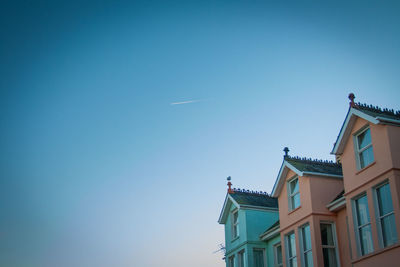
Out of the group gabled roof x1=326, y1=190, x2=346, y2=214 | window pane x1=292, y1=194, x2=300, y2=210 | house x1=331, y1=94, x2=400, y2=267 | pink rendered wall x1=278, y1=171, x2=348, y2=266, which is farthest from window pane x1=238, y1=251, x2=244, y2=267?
house x1=331, y1=94, x2=400, y2=267

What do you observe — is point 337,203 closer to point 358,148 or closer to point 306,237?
point 306,237

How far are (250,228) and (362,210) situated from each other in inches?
403

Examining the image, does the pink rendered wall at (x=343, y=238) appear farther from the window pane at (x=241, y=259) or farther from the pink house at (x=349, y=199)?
the window pane at (x=241, y=259)

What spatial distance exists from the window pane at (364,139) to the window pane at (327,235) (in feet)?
14.3

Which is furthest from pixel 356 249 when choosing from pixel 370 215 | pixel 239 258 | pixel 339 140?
pixel 239 258

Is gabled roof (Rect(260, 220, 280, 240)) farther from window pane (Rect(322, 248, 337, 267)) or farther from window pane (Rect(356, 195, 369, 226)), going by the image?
window pane (Rect(356, 195, 369, 226))

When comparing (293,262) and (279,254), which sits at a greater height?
(279,254)

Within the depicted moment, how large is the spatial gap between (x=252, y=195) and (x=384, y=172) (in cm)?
1462

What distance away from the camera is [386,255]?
62.4ft

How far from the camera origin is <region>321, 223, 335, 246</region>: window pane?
2370 centimetres

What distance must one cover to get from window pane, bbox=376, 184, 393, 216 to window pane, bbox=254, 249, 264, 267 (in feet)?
36.3

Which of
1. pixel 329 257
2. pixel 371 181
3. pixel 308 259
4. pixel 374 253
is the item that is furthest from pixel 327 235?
pixel 371 181

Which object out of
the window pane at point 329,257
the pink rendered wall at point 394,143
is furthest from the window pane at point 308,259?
the pink rendered wall at point 394,143

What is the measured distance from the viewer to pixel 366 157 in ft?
69.9
